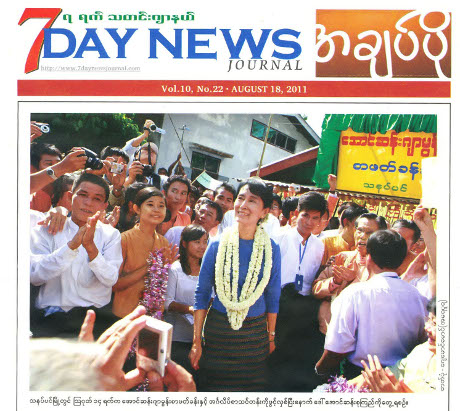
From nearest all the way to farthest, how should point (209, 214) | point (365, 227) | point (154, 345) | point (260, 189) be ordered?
point (154, 345)
point (260, 189)
point (365, 227)
point (209, 214)

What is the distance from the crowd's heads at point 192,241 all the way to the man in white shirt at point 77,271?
16.8 inches

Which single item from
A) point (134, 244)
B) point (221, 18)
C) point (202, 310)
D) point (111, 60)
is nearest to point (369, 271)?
point (202, 310)

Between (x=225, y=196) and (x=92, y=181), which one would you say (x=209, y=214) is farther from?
(x=92, y=181)

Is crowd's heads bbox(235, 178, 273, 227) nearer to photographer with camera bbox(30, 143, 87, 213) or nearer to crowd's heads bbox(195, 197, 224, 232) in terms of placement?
crowd's heads bbox(195, 197, 224, 232)

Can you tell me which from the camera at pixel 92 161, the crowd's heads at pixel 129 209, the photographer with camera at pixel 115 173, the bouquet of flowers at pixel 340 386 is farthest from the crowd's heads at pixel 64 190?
the bouquet of flowers at pixel 340 386

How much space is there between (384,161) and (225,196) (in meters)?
1.16

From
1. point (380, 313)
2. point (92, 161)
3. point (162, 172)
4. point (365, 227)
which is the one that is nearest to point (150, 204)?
point (162, 172)

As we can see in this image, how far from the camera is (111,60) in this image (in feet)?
9.50

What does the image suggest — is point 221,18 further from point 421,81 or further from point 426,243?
point 426,243

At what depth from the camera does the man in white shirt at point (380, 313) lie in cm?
267

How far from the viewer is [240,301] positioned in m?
2.79

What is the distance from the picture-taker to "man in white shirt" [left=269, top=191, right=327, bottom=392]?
2.97 meters

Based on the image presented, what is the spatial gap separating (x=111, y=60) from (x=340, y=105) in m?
1.53

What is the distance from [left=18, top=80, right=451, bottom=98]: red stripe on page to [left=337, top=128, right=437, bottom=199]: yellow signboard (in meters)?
0.30
